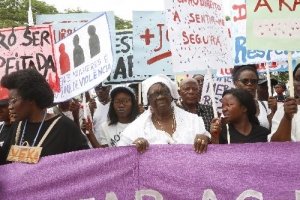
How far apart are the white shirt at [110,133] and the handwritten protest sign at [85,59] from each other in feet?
1.62

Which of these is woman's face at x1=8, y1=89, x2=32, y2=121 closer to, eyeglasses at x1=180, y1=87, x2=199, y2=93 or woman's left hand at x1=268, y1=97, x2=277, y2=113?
eyeglasses at x1=180, y1=87, x2=199, y2=93

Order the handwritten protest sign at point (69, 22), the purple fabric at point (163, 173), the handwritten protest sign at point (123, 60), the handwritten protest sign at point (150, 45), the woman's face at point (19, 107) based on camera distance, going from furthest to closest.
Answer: the handwritten protest sign at point (123, 60), the handwritten protest sign at point (69, 22), the handwritten protest sign at point (150, 45), the woman's face at point (19, 107), the purple fabric at point (163, 173)

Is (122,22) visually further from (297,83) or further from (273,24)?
(273,24)

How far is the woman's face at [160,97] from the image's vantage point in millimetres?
3812

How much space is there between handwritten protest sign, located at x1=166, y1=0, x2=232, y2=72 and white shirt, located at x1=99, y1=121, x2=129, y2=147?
980 millimetres

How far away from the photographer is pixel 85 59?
15.6ft

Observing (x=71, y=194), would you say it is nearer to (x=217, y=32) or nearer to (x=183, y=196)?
(x=183, y=196)

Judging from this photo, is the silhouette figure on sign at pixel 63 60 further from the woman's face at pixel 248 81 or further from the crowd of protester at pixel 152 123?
the woman's face at pixel 248 81

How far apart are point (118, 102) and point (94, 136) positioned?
43 centimetres

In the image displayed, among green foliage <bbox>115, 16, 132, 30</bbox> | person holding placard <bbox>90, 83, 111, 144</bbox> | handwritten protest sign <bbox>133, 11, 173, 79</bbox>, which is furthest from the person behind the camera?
green foliage <bbox>115, 16, 132, 30</bbox>

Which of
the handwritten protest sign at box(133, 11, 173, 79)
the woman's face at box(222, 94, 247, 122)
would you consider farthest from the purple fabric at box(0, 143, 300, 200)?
the handwritten protest sign at box(133, 11, 173, 79)

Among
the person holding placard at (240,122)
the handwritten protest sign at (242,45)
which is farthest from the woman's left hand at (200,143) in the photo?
the handwritten protest sign at (242,45)

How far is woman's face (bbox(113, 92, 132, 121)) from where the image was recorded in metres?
5.07

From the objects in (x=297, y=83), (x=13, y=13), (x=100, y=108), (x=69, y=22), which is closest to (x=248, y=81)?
(x=297, y=83)
